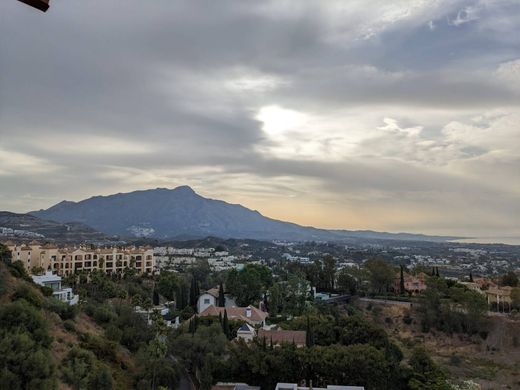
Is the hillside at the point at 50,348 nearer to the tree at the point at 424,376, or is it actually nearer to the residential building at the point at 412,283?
the tree at the point at 424,376

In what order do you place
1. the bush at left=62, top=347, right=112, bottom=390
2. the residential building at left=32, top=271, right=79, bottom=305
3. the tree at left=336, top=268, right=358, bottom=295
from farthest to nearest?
the tree at left=336, top=268, right=358, bottom=295
the residential building at left=32, top=271, right=79, bottom=305
the bush at left=62, top=347, right=112, bottom=390

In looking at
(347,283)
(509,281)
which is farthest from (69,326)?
(509,281)

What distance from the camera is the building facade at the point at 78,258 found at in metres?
53.3

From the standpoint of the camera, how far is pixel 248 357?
952 inches

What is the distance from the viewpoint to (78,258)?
189ft

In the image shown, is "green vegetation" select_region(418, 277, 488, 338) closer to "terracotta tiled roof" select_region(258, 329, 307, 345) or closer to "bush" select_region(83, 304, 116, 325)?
"terracotta tiled roof" select_region(258, 329, 307, 345)

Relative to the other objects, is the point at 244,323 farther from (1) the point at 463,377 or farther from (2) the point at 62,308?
(1) the point at 463,377

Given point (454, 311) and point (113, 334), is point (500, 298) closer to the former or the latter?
point (454, 311)

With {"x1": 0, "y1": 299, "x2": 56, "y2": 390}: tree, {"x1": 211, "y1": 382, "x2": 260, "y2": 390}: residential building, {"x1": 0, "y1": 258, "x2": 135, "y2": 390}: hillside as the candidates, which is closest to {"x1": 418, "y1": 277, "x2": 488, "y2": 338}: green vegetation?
{"x1": 211, "y1": 382, "x2": 260, "y2": 390}: residential building

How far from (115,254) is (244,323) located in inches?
1211

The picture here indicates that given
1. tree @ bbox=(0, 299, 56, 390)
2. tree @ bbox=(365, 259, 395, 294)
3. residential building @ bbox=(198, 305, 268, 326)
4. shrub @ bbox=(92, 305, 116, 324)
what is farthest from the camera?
tree @ bbox=(365, 259, 395, 294)

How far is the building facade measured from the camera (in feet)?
175

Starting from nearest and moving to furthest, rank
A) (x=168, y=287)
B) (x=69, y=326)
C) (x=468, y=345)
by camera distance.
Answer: (x=69, y=326), (x=468, y=345), (x=168, y=287)

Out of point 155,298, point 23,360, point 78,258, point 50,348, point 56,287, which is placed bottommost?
point 155,298
